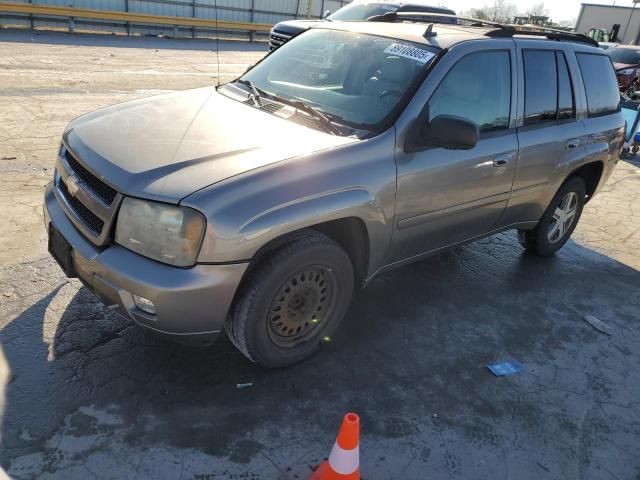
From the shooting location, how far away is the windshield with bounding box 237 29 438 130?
328cm

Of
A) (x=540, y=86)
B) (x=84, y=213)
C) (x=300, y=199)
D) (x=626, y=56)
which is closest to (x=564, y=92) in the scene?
(x=540, y=86)

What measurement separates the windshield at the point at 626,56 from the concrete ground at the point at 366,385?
583 inches

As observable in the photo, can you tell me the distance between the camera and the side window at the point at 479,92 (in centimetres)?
336

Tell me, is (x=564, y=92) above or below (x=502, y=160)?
above

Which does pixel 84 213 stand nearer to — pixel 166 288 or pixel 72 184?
pixel 72 184

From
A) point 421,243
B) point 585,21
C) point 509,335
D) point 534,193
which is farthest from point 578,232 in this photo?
point 585,21

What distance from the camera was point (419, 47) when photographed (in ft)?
11.4

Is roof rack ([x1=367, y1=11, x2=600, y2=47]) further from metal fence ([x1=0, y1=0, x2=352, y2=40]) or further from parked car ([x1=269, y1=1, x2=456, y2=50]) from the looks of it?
metal fence ([x1=0, y1=0, x2=352, y2=40])

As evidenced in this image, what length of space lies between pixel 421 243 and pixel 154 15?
17464 millimetres

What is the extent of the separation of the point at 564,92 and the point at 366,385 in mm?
2895

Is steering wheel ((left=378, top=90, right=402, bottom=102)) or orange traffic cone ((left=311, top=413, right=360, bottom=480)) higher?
steering wheel ((left=378, top=90, right=402, bottom=102))

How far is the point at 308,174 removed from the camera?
2.73m

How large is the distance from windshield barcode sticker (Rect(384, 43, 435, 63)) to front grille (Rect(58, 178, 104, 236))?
211 centimetres

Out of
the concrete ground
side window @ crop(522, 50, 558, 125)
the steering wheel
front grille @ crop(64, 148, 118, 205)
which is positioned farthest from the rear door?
front grille @ crop(64, 148, 118, 205)
